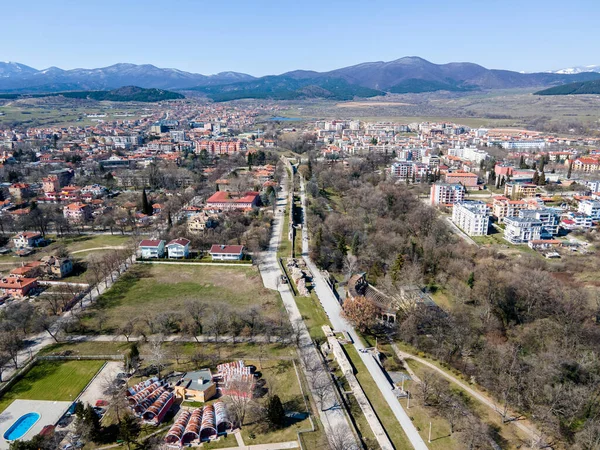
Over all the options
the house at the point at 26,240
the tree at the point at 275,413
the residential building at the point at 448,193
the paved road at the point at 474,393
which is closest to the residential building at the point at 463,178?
the residential building at the point at 448,193

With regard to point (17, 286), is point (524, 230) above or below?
above

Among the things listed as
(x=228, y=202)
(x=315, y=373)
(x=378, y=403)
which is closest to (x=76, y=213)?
(x=228, y=202)

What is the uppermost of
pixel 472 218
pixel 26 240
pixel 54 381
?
pixel 472 218

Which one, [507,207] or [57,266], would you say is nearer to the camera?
[57,266]

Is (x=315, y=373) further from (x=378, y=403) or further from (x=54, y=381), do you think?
(x=54, y=381)

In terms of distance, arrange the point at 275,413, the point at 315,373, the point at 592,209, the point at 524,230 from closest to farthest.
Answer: the point at 275,413
the point at 315,373
the point at 524,230
the point at 592,209

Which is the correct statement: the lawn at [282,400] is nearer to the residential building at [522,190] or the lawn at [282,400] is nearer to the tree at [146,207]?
the tree at [146,207]

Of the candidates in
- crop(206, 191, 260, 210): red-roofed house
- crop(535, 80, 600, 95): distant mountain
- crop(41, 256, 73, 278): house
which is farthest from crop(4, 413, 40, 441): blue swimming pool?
crop(535, 80, 600, 95): distant mountain
